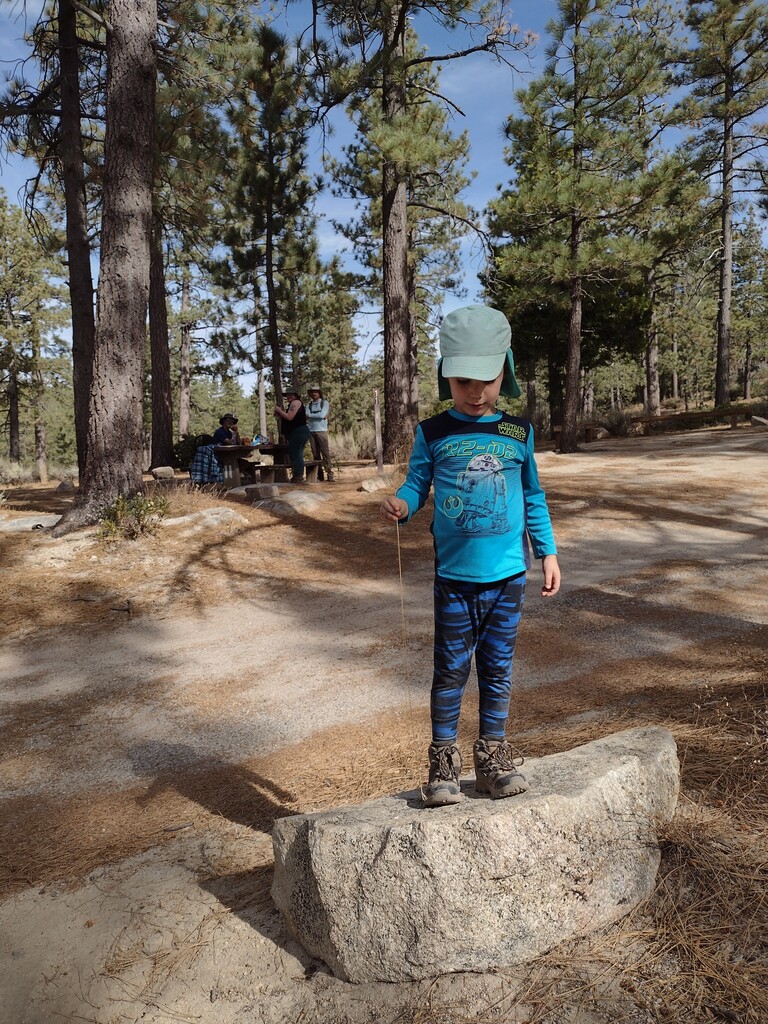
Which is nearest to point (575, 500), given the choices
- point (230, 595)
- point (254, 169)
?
point (230, 595)

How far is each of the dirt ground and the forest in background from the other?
7.41 ft

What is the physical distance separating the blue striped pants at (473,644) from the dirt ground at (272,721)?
73 cm

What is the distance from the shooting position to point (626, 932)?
1983 mm

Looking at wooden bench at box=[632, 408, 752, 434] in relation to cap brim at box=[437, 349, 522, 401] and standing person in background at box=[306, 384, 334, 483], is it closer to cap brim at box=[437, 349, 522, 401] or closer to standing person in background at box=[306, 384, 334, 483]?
standing person in background at box=[306, 384, 334, 483]

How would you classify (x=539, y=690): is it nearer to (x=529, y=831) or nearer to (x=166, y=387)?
(x=529, y=831)

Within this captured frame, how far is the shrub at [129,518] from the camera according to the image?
7.52m

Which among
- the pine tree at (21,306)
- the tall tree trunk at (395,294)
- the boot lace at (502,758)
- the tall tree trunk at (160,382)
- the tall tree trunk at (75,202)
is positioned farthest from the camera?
the pine tree at (21,306)

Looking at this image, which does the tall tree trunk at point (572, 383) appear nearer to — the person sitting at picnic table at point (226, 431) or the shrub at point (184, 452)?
the person sitting at picnic table at point (226, 431)

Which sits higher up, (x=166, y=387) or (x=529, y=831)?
(x=166, y=387)

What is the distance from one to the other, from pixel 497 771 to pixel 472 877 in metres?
0.41

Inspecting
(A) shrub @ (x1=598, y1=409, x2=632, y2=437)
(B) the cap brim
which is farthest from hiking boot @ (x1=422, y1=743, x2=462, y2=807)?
(A) shrub @ (x1=598, y1=409, x2=632, y2=437)

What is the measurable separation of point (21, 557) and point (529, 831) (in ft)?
22.2

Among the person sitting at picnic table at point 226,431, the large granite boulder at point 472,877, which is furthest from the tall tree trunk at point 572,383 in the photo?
the large granite boulder at point 472,877

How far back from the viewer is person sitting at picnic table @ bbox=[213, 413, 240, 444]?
11.9 m
